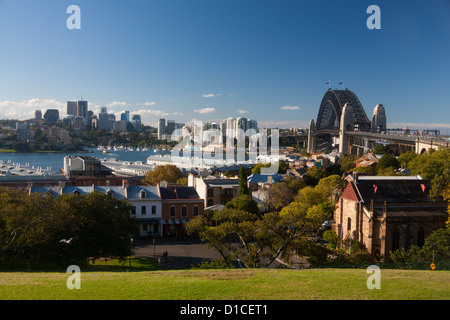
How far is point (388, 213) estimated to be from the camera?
21672 mm

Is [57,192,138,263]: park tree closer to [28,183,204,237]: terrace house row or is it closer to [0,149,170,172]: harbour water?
[28,183,204,237]: terrace house row

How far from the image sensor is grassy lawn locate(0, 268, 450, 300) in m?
7.69

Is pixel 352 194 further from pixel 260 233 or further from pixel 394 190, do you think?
pixel 260 233

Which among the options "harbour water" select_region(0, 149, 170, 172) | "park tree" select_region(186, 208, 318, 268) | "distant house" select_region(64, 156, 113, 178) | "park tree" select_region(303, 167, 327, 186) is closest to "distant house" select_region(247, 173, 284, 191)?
"park tree" select_region(303, 167, 327, 186)

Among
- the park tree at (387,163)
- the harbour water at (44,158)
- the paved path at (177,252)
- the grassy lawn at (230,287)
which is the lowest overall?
the paved path at (177,252)

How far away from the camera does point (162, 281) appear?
356 inches

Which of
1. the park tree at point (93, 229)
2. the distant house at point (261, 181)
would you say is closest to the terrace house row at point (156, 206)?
the park tree at point (93, 229)

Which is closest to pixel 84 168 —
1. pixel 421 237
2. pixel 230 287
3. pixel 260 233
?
pixel 260 233

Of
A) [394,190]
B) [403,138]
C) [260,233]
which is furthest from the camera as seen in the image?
[403,138]

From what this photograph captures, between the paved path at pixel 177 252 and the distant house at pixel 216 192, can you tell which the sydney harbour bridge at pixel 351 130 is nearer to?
the distant house at pixel 216 192

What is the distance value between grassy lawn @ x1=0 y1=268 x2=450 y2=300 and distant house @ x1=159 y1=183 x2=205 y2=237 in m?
19.2

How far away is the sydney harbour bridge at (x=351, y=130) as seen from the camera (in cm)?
6938

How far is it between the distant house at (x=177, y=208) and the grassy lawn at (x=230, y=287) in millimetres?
19206

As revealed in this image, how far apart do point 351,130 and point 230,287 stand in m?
97.6
